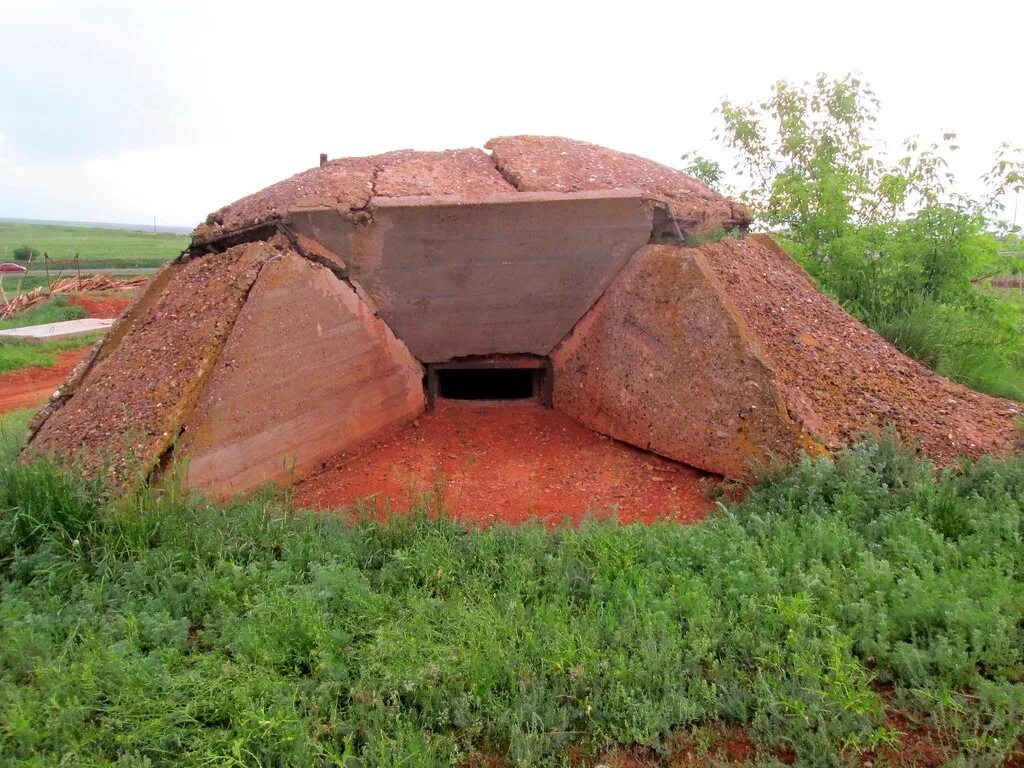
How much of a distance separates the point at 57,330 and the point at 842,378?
47.3 feet

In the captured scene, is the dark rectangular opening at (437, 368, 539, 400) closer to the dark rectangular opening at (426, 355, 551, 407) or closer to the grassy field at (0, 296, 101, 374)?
the dark rectangular opening at (426, 355, 551, 407)

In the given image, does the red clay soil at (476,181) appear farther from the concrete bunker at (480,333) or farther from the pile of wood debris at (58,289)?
the pile of wood debris at (58,289)

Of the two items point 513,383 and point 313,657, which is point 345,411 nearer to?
point 513,383

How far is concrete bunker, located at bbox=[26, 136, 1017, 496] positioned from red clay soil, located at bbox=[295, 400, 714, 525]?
149 mm

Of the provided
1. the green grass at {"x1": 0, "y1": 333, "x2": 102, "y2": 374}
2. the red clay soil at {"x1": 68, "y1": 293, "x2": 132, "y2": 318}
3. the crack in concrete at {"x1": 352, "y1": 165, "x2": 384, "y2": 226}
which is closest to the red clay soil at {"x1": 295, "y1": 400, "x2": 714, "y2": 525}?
the crack in concrete at {"x1": 352, "y1": 165, "x2": 384, "y2": 226}

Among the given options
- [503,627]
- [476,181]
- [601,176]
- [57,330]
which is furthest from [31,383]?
[503,627]

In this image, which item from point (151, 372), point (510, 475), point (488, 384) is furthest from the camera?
point (488, 384)

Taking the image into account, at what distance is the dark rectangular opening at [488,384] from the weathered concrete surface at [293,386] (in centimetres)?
65

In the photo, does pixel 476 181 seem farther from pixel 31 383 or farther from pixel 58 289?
pixel 58 289

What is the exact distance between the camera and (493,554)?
3678mm

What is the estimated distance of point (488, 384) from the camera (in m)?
6.37

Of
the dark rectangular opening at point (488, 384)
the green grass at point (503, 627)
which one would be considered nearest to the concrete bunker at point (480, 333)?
the dark rectangular opening at point (488, 384)

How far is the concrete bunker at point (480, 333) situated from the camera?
445 centimetres

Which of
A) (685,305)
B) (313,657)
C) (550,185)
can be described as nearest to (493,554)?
(313,657)
